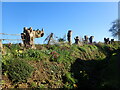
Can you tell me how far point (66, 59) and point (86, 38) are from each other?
935cm

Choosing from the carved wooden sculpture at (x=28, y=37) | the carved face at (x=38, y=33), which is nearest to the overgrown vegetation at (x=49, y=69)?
the carved wooden sculpture at (x=28, y=37)

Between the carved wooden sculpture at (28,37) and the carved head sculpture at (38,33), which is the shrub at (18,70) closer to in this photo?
the carved wooden sculpture at (28,37)

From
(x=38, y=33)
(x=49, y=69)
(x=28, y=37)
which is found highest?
(x=38, y=33)

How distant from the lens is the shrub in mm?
8297

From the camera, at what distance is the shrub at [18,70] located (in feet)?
27.2

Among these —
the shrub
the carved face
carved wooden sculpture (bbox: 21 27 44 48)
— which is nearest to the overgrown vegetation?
the shrub

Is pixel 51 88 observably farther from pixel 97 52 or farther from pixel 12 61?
pixel 97 52

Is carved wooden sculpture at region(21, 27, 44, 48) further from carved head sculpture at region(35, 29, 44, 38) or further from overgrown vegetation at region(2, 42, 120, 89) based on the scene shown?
overgrown vegetation at region(2, 42, 120, 89)

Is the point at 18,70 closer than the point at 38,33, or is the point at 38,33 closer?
the point at 18,70

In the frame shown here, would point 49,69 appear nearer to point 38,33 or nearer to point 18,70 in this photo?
point 18,70

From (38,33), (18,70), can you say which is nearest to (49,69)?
(18,70)

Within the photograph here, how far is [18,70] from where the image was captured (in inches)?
335

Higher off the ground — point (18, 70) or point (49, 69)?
point (18, 70)

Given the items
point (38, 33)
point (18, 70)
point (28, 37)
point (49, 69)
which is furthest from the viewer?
point (38, 33)
